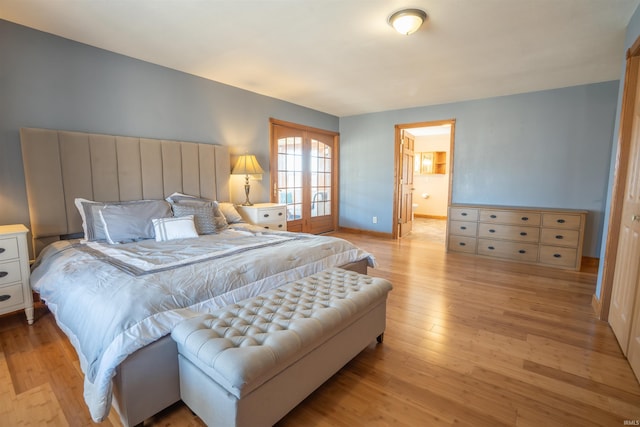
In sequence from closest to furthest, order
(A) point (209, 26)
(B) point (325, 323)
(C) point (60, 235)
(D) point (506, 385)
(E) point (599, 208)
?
(B) point (325, 323) < (D) point (506, 385) < (A) point (209, 26) < (C) point (60, 235) < (E) point (599, 208)

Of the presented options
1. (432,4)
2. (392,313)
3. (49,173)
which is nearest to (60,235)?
(49,173)

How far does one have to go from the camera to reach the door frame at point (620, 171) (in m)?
2.30

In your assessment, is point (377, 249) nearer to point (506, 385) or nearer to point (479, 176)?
point (479, 176)

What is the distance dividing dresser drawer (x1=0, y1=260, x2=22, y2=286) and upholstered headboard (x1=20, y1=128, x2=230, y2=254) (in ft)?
1.35

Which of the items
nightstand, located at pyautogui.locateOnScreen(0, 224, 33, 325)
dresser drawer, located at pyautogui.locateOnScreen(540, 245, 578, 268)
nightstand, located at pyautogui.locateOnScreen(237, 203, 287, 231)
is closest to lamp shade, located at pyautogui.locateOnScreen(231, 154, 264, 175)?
nightstand, located at pyautogui.locateOnScreen(237, 203, 287, 231)

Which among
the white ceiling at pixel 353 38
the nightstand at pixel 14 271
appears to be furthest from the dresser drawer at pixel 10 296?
the white ceiling at pixel 353 38

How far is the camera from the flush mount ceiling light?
222cm

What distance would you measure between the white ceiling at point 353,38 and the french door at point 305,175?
46.6 inches

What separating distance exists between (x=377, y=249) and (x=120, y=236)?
11.6 feet

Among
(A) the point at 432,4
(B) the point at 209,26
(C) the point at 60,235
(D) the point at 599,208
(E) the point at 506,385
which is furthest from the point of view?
(D) the point at 599,208

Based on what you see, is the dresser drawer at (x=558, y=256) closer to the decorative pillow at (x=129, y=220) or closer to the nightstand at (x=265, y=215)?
the nightstand at (x=265, y=215)

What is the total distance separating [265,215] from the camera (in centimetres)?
398

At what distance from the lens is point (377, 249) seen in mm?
4859

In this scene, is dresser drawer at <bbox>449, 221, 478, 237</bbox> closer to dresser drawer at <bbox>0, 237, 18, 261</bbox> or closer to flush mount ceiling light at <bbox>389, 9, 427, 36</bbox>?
flush mount ceiling light at <bbox>389, 9, 427, 36</bbox>
